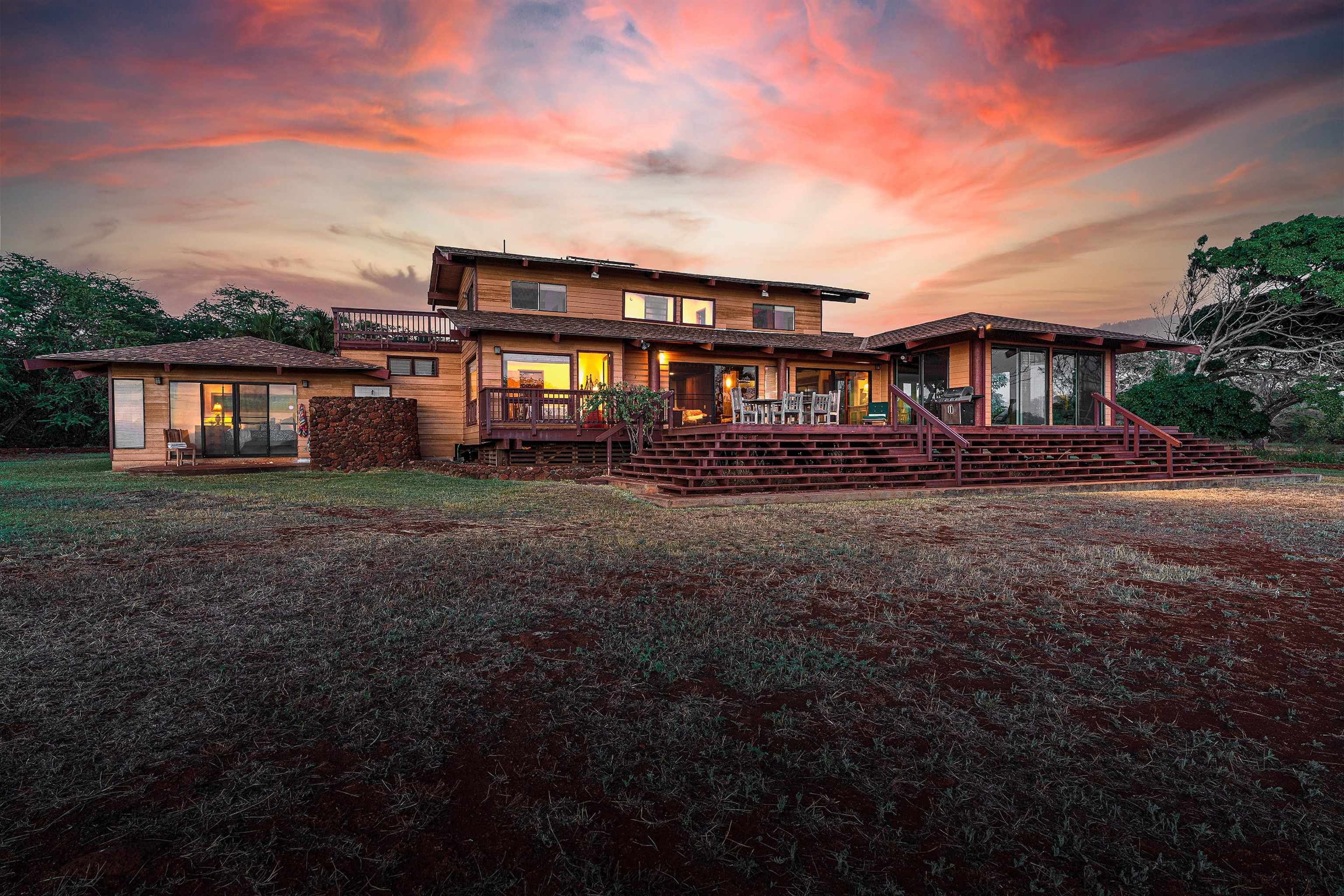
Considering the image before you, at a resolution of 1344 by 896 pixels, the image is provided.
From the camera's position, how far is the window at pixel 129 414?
16.7 meters

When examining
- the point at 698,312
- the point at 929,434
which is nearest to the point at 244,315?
the point at 698,312

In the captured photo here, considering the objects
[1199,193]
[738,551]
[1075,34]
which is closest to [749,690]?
[738,551]

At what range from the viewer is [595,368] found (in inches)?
698

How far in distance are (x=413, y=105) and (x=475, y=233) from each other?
8.03 m

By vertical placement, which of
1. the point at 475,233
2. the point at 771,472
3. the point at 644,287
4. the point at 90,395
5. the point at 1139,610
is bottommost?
the point at 1139,610

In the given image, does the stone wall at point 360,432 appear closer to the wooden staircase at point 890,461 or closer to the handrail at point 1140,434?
the wooden staircase at point 890,461

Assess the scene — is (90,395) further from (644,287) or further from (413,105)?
(644,287)

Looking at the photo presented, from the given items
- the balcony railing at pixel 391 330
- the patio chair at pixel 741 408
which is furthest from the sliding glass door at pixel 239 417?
the patio chair at pixel 741 408

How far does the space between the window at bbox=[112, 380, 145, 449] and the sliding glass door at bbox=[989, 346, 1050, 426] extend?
86.2 feet

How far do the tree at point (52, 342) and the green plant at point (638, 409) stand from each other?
28877 millimetres

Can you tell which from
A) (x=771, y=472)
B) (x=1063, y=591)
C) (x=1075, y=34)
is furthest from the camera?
(x=1075, y=34)

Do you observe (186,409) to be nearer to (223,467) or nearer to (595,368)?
(223,467)

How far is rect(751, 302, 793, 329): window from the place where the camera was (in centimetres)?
1967

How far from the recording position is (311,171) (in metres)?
17.8
